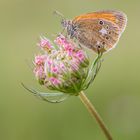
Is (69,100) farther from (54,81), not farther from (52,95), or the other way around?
(54,81)

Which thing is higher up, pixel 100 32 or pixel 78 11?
pixel 100 32

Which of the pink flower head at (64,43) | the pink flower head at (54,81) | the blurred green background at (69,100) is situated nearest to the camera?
the pink flower head at (54,81)

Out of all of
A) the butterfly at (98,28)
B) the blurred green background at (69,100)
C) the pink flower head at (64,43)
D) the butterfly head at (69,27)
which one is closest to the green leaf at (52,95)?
the pink flower head at (64,43)

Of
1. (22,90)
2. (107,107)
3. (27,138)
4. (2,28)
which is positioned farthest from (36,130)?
(2,28)

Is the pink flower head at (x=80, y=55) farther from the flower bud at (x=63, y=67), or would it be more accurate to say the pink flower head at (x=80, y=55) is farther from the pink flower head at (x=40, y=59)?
the pink flower head at (x=40, y=59)

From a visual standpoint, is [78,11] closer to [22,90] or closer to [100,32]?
[22,90]

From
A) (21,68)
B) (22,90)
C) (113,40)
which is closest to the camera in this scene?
(113,40)

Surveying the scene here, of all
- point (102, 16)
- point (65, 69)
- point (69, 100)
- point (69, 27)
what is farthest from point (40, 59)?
point (69, 100)
